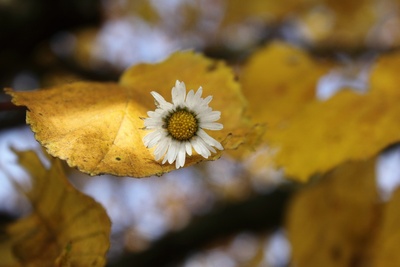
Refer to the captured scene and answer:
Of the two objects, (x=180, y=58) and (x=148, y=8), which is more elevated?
(x=148, y=8)

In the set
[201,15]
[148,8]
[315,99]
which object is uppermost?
[201,15]

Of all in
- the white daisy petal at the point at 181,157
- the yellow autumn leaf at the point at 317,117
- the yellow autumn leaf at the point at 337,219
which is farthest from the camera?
the yellow autumn leaf at the point at 337,219

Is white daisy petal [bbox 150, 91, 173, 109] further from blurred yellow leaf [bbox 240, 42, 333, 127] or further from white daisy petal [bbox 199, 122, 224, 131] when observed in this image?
blurred yellow leaf [bbox 240, 42, 333, 127]

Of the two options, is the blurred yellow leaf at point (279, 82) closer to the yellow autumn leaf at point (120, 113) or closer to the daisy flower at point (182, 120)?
the yellow autumn leaf at point (120, 113)

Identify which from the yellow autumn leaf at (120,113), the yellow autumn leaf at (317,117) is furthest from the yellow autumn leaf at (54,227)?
the yellow autumn leaf at (317,117)

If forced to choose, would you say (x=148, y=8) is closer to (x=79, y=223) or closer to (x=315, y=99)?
(x=315, y=99)

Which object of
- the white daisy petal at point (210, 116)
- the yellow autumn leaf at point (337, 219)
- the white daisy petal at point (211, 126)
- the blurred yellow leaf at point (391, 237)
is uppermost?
the yellow autumn leaf at point (337, 219)

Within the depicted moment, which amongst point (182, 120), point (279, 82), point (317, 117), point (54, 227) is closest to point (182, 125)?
point (182, 120)

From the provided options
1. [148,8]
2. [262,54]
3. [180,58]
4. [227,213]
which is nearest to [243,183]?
[148,8]

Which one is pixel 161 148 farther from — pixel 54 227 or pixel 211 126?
pixel 54 227
